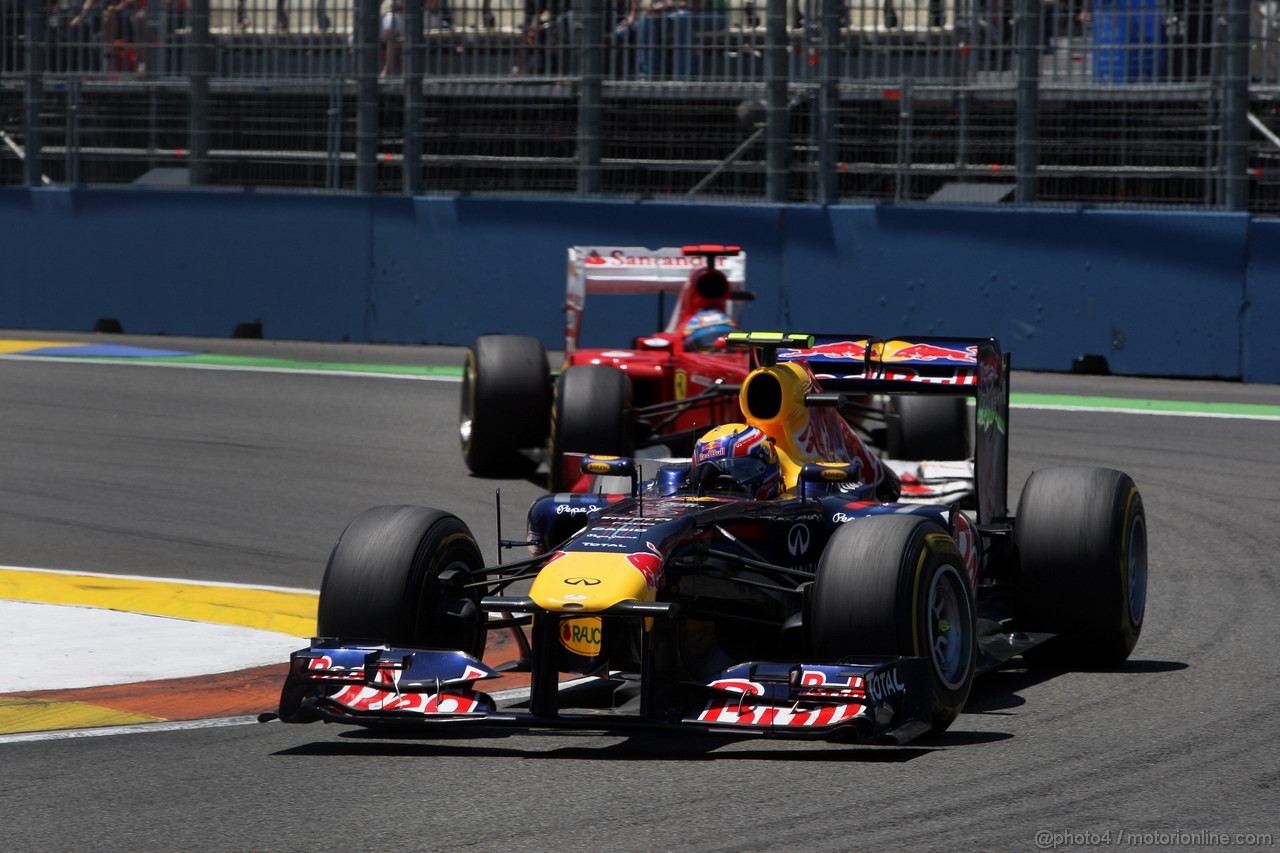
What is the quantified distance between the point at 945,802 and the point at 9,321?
16.5 m

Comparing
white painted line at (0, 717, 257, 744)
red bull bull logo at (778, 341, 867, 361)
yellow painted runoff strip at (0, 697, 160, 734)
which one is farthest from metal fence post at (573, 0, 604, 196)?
white painted line at (0, 717, 257, 744)

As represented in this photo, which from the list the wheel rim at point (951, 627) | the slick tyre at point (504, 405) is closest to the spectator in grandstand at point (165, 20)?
the slick tyre at point (504, 405)

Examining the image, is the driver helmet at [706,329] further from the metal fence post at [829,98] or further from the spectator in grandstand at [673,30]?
the spectator in grandstand at [673,30]

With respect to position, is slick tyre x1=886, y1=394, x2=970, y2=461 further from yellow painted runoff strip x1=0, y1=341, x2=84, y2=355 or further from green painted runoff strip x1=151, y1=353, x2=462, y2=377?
yellow painted runoff strip x1=0, y1=341, x2=84, y2=355

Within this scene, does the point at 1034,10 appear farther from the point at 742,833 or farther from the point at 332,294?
the point at 742,833

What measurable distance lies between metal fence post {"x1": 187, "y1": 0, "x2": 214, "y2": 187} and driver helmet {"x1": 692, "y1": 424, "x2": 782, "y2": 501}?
1344cm

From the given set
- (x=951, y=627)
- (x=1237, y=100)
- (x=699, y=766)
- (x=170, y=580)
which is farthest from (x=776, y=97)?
(x=699, y=766)

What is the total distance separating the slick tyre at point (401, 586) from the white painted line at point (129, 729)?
49 centimetres

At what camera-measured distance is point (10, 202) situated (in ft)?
68.3

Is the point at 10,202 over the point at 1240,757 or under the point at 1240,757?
over

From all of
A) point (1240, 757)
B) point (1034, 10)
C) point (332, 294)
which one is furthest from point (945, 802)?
point (332, 294)

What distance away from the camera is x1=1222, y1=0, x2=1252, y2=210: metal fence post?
55.1ft

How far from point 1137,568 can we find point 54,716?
4321 millimetres

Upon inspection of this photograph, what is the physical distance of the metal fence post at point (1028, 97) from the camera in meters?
17.4
